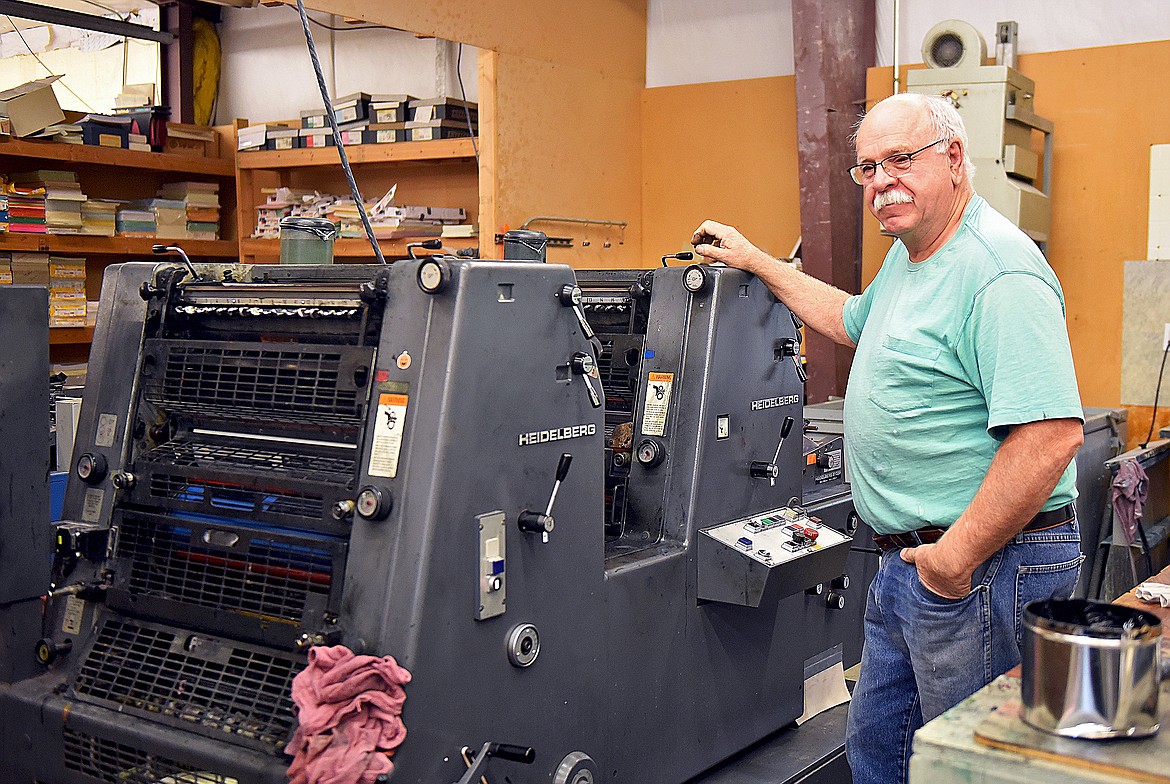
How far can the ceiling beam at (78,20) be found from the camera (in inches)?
236

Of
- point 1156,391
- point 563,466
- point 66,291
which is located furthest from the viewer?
point 66,291

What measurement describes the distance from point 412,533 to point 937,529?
2.90 ft

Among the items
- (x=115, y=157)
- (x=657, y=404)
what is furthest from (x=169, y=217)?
(x=657, y=404)

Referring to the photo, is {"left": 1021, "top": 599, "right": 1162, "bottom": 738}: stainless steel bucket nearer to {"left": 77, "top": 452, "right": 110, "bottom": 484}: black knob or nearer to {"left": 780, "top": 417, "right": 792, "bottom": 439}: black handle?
{"left": 780, "top": 417, "right": 792, "bottom": 439}: black handle

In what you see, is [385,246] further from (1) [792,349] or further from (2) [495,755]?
(2) [495,755]

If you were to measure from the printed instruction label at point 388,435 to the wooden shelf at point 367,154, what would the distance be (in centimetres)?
379

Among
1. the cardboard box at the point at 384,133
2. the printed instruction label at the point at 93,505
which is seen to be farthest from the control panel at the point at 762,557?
the cardboard box at the point at 384,133

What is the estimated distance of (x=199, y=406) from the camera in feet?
7.25

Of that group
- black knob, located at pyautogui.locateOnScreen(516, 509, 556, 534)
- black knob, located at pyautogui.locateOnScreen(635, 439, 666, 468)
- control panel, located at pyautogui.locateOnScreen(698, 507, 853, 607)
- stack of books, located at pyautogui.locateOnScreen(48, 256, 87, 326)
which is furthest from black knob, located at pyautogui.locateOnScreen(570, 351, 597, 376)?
stack of books, located at pyautogui.locateOnScreen(48, 256, 87, 326)

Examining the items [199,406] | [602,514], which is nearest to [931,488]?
[602,514]

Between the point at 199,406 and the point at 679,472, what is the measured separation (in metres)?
0.99

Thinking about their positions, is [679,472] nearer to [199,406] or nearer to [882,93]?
[199,406]

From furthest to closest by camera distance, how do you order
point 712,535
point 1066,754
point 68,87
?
point 68,87 < point 712,535 < point 1066,754

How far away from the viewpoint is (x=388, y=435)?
6.28ft
